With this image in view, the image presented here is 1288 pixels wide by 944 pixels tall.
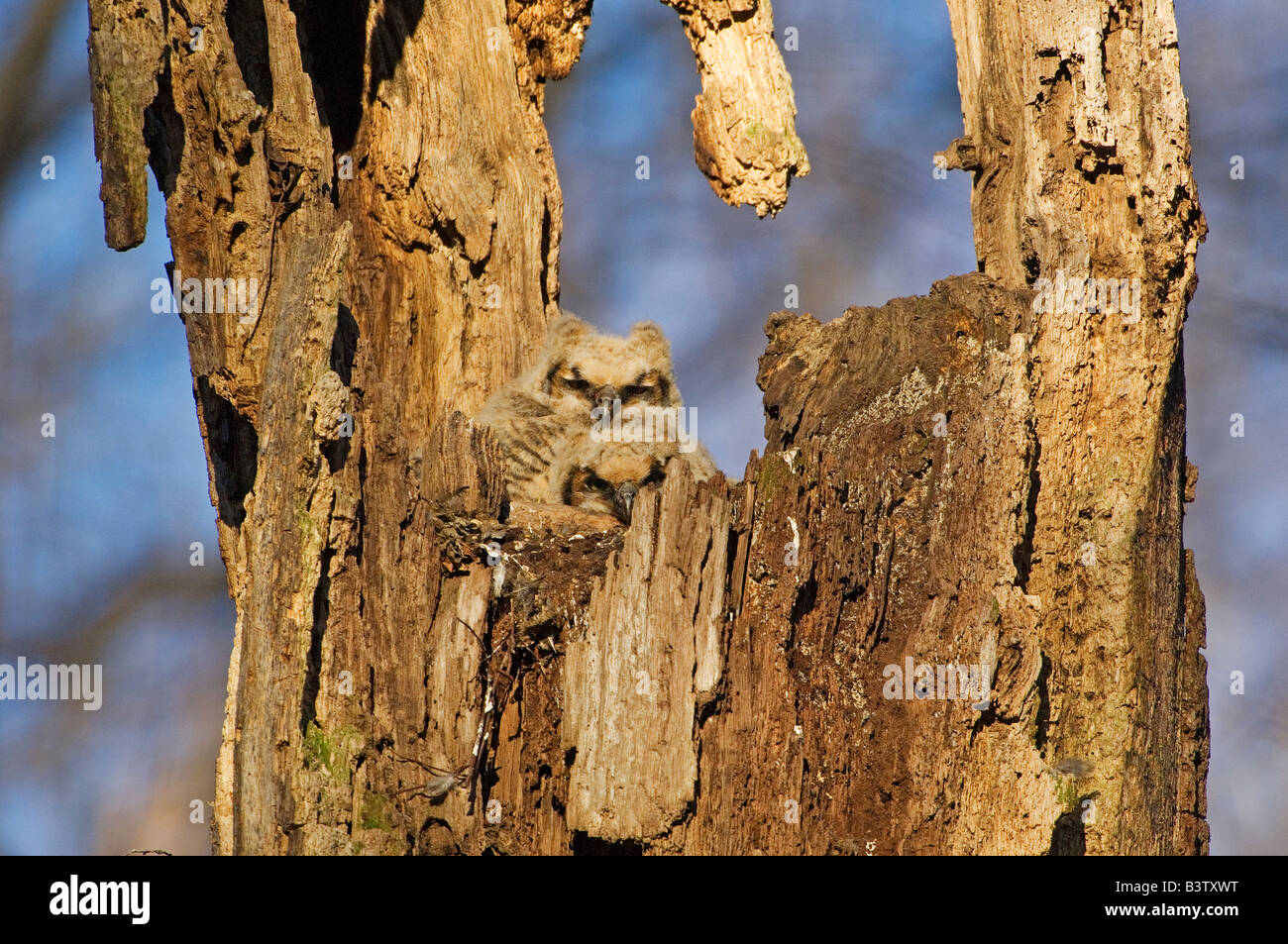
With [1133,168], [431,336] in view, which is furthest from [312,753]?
[1133,168]

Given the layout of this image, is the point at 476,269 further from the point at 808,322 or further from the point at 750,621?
the point at 750,621

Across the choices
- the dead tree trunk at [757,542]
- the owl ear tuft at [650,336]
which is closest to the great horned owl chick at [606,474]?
the dead tree trunk at [757,542]

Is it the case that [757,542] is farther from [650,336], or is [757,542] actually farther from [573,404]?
[650,336]

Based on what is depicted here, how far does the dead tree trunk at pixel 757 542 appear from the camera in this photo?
3.51 meters

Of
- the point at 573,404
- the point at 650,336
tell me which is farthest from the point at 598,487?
the point at 650,336

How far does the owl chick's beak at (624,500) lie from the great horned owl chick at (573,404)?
0.19 m

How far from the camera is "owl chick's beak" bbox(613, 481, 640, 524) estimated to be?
15.0 ft

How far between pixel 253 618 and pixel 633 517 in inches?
43.6

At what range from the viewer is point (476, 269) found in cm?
545

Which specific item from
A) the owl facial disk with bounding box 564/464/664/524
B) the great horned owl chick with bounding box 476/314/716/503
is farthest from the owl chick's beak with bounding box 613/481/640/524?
the great horned owl chick with bounding box 476/314/716/503

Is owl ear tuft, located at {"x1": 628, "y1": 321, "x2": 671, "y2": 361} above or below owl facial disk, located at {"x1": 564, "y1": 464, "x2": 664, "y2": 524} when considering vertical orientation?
above

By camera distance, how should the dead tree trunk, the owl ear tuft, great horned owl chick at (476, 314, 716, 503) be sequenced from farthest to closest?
the owl ear tuft < great horned owl chick at (476, 314, 716, 503) < the dead tree trunk

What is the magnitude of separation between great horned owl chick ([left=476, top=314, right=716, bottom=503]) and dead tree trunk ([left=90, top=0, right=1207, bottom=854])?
2.81ft

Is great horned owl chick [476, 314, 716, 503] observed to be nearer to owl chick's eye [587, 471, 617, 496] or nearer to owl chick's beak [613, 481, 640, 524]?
owl chick's eye [587, 471, 617, 496]
